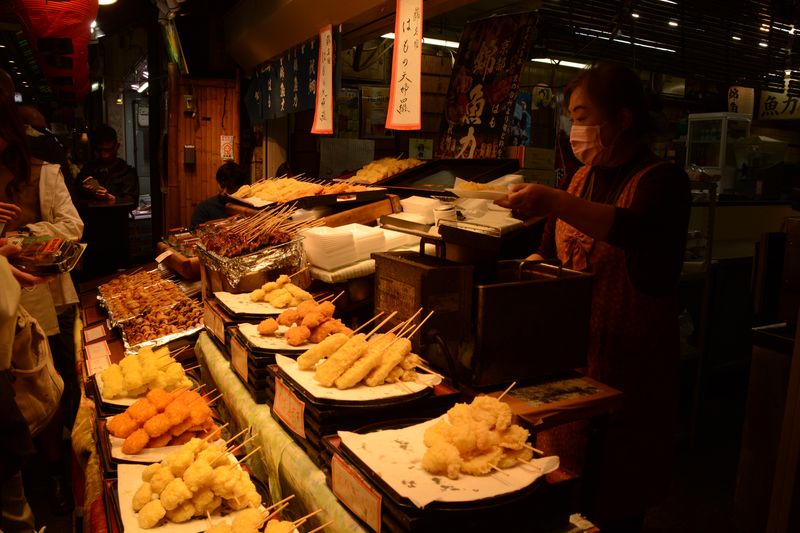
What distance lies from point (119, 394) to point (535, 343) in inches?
85.9

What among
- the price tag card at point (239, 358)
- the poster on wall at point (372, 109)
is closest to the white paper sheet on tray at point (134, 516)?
the price tag card at point (239, 358)

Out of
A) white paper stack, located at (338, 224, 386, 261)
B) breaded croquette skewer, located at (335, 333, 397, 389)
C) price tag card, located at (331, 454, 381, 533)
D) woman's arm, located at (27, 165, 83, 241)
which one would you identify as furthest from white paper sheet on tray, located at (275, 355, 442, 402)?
woman's arm, located at (27, 165, 83, 241)

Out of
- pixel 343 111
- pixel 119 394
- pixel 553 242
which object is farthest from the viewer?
pixel 343 111

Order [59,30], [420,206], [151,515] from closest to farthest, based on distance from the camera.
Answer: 1. [151,515]
2. [420,206]
3. [59,30]

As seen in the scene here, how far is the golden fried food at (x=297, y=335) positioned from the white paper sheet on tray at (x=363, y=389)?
0.38 m

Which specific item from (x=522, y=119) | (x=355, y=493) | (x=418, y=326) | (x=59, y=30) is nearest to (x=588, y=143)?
(x=418, y=326)

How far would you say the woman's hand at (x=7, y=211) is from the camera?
168 inches

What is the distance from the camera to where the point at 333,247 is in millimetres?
3631

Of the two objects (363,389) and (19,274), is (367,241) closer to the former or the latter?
(363,389)

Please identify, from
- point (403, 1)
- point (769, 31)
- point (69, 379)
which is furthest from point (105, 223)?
point (769, 31)

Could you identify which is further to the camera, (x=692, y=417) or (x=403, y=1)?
(x=692, y=417)

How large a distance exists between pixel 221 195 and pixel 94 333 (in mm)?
A: 2692

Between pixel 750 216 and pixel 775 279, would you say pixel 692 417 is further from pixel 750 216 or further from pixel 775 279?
pixel 750 216

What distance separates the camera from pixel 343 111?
10.7m
